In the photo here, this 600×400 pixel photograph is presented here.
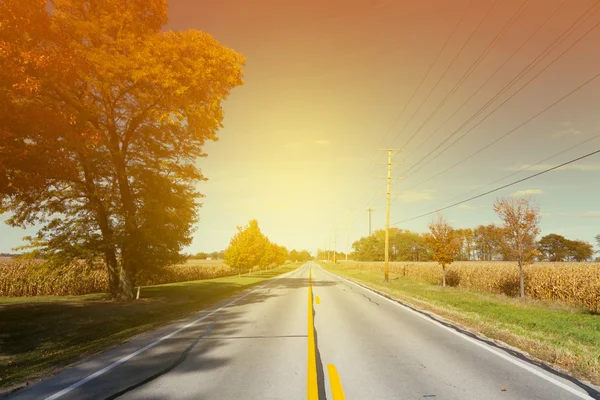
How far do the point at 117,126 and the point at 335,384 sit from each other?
14.5 metres

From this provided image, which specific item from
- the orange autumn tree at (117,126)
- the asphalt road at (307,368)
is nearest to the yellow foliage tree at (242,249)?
the orange autumn tree at (117,126)

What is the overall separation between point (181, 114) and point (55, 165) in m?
5.36

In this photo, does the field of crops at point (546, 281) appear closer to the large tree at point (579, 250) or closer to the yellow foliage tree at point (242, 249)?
the yellow foliage tree at point (242, 249)

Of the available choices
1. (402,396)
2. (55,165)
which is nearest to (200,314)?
(55,165)

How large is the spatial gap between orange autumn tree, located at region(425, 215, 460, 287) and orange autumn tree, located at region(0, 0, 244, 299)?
1962 cm

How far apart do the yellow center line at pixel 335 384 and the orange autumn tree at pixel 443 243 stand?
72.9ft

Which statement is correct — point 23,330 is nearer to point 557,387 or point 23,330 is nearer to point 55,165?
point 55,165

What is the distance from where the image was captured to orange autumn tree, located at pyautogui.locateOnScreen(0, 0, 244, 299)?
8.77 m

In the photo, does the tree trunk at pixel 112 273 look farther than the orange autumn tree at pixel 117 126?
Yes

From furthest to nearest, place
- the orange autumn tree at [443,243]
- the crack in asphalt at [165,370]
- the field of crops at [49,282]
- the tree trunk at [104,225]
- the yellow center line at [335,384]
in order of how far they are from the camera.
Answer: the orange autumn tree at [443,243], the field of crops at [49,282], the tree trunk at [104,225], the crack in asphalt at [165,370], the yellow center line at [335,384]

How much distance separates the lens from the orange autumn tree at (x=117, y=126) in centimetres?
877

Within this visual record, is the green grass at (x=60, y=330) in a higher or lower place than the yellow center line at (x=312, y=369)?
lower

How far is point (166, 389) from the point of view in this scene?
13.9 ft

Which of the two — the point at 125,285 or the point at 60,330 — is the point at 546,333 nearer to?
the point at 60,330
